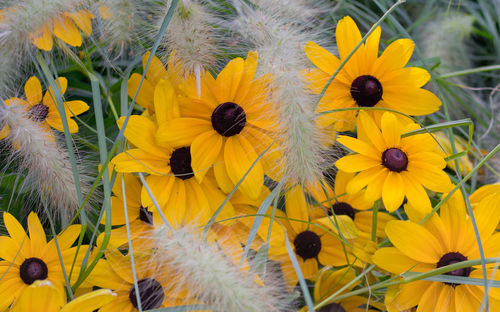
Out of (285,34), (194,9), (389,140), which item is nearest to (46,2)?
(194,9)

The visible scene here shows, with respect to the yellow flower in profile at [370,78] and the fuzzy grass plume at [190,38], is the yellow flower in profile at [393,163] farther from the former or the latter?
the fuzzy grass plume at [190,38]

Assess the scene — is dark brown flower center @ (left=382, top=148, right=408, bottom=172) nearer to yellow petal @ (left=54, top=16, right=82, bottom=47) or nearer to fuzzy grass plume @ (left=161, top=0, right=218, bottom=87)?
fuzzy grass plume @ (left=161, top=0, right=218, bottom=87)

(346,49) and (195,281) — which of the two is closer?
(195,281)

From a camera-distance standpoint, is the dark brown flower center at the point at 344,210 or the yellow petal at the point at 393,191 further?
the dark brown flower center at the point at 344,210

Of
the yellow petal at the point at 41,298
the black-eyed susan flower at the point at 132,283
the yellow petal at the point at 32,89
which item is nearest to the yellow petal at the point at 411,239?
the black-eyed susan flower at the point at 132,283

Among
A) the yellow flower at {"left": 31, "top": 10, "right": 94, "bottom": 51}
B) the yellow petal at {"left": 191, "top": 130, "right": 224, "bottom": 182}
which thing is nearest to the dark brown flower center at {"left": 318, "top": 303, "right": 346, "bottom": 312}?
the yellow petal at {"left": 191, "top": 130, "right": 224, "bottom": 182}

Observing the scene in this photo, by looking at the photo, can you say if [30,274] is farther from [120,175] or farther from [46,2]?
[46,2]

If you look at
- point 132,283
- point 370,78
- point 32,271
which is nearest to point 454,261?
point 370,78
